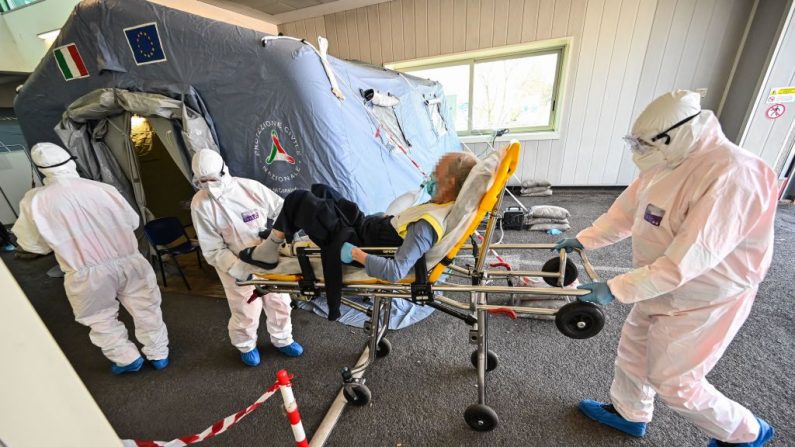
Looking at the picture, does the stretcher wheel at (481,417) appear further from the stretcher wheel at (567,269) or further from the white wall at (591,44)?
the white wall at (591,44)

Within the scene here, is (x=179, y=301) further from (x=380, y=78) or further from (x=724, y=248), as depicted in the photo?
(x=724, y=248)

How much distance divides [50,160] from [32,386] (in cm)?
186

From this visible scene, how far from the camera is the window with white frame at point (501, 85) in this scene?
484 cm

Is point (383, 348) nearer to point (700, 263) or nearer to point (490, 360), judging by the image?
point (490, 360)

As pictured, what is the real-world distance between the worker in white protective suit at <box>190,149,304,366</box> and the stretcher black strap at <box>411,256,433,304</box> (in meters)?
0.85

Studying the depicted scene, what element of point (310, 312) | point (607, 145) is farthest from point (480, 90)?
point (310, 312)

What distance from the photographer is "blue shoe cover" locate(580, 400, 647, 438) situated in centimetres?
139

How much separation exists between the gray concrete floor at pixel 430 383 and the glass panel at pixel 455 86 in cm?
438

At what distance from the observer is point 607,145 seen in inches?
188

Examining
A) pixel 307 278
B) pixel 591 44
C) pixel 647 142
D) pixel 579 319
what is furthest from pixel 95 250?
pixel 591 44

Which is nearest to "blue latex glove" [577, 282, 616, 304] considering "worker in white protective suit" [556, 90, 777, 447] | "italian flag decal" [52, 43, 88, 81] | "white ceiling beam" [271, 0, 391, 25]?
"worker in white protective suit" [556, 90, 777, 447]

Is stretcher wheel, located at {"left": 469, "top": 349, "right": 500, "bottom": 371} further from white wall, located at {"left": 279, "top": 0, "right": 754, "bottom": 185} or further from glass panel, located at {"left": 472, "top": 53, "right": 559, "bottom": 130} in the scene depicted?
glass panel, located at {"left": 472, "top": 53, "right": 559, "bottom": 130}

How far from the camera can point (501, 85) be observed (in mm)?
5199

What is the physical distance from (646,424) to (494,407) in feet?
2.26
